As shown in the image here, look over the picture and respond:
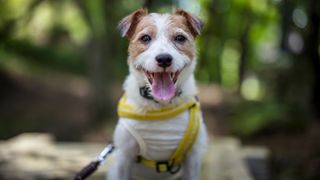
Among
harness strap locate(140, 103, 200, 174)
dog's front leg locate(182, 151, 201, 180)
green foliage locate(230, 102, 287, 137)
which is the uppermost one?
green foliage locate(230, 102, 287, 137)

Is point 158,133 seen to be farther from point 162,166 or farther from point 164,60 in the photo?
point 164,60

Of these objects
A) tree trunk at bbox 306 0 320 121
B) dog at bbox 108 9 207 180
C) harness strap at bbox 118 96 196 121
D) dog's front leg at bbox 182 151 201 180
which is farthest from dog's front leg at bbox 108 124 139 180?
tree trunk at bbox 306 0 320 121

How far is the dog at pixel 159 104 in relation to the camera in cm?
356

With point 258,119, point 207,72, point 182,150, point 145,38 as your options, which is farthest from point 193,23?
point 207,72

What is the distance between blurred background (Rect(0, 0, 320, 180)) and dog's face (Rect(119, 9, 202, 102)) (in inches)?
96.4

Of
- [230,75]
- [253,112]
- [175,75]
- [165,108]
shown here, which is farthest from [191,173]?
[230,75]

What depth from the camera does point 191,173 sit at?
4008 millimetres

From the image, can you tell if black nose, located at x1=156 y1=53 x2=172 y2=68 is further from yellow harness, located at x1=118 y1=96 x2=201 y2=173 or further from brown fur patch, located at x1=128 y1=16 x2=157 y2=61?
yellow harness, located at x1=118 y1=96 x2=201 y2=173

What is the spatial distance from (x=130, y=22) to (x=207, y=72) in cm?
951

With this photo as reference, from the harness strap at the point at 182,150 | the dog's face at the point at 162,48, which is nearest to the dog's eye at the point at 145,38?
the dog's face at the point at 162,48

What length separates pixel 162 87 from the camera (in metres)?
3.58

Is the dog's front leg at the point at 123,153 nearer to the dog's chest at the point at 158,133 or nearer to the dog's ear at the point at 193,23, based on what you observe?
the dog's chest at the point at 158,133

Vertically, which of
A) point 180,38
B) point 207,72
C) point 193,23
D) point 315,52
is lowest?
point 180,38

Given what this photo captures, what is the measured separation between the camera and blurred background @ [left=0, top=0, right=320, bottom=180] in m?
8.13
